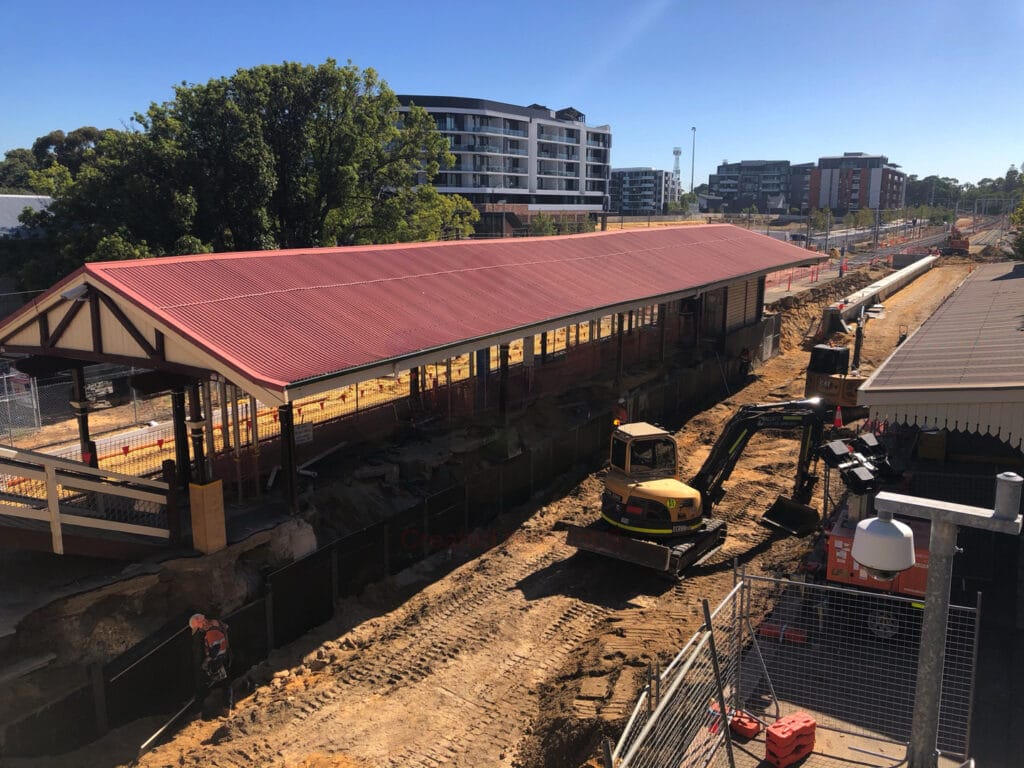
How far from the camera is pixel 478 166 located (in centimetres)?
10131

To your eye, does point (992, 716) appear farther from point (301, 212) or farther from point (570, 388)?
point (301, 212)

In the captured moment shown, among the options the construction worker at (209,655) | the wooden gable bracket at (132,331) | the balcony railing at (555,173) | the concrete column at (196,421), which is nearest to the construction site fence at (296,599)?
the construction worker at (209,655)

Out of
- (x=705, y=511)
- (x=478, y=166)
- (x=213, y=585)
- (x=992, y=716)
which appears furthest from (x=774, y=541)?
(x=478, y=166)

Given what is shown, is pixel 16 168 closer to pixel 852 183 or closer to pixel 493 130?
pixel 493 130

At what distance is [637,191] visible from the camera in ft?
617

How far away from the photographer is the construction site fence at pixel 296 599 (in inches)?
447

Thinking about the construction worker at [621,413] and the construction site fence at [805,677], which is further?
the construction worker at [621,413]

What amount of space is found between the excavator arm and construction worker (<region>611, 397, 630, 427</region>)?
3.49 metres

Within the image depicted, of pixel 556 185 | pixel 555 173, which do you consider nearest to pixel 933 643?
pixel 555 173

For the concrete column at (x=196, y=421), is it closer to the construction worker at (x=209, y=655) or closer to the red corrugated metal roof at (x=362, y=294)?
the red corrugated metal roof at (x=362, y=294)

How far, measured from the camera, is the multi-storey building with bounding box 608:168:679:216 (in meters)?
186

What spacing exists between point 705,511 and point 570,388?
374 inches

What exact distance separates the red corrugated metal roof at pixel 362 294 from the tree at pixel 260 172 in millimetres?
11962

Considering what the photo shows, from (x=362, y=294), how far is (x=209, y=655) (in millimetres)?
9066
